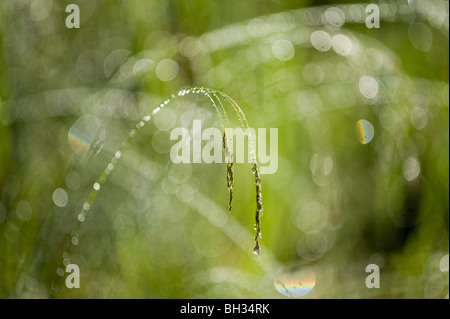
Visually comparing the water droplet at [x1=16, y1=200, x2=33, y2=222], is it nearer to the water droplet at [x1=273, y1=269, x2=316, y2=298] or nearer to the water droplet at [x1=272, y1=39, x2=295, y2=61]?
the water droplet at [x1=273, y1=269, x2=316, y2=298]

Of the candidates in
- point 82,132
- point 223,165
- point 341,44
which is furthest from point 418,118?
point 82,132

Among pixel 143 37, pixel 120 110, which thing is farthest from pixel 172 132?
pixel 143 37

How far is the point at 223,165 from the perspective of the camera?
121cm

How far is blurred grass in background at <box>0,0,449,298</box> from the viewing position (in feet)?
3.40

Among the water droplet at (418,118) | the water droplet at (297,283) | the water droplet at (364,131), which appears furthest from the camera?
the water droplet at (364,131)

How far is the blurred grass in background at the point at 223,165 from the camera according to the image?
1.04 meters

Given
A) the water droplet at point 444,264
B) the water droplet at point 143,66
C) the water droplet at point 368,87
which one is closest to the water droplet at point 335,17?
the water droplet at point 368,87

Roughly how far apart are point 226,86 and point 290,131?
0.17 meters

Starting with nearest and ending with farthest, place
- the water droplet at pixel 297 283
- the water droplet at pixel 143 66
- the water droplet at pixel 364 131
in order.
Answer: the water droplet at pixel 297 283 → the water droplet at pixel 143 66 → the water droplet at pixel 364 131

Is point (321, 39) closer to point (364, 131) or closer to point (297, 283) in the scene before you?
point (364, 131)

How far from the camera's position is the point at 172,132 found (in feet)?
3.78

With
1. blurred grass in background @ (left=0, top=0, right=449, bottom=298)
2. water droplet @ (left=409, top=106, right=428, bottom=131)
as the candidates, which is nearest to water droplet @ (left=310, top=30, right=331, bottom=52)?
blurred grass in background @ (left=0, top=0, right=449, bottom=298)

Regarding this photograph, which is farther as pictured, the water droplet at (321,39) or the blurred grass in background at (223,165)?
the water droplet at (321,39)

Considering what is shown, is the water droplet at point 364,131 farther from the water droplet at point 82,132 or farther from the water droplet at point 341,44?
the water droplet at point 82,132
